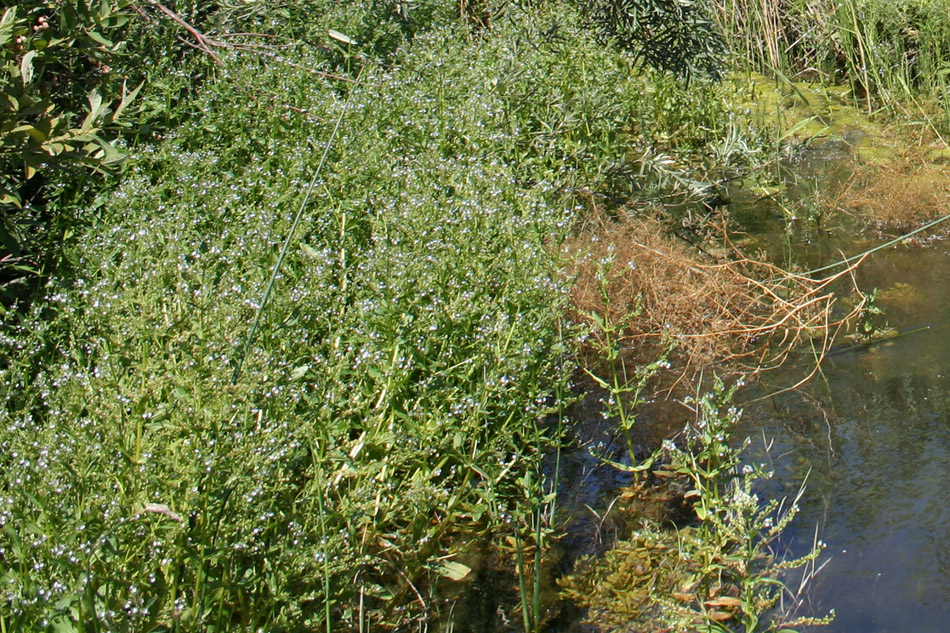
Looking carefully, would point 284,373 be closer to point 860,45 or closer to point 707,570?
point 707,570

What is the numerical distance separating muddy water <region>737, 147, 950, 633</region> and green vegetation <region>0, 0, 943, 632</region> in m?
0.23

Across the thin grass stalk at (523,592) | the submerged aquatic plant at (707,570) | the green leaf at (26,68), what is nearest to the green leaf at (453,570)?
the thin grass stalk at (523,592)

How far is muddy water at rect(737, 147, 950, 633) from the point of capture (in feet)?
9.96

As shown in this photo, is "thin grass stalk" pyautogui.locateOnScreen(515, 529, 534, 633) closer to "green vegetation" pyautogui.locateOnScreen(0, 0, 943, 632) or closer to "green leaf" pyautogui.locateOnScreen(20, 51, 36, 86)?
"green vegetation" pyautogui.locateOnScreen(0, 0, 943, 632)

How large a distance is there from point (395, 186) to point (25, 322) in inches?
54.9

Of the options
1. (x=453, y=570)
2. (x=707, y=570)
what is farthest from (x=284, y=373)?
(x=707, y=570)

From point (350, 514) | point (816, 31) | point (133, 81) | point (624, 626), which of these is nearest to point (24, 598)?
point (350, 514)

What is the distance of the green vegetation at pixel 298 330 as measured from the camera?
2.28 meters

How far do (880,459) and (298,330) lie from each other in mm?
2101

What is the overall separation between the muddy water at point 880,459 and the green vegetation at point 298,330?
23 cm

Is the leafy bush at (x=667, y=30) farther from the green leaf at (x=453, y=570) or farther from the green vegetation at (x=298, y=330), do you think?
the green leaf at (x=453, y=570)

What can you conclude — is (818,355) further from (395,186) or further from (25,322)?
(25,322)

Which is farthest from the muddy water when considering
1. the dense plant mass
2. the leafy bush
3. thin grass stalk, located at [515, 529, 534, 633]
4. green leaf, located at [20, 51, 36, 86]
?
green leaf, located at [20, 51, 36, 86]

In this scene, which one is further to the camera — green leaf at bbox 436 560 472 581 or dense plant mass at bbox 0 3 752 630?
green leaf at bbox 436 560 472 581
